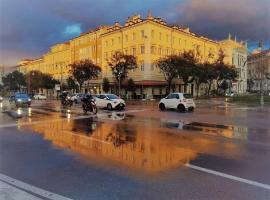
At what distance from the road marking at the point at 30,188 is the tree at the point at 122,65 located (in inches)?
2128

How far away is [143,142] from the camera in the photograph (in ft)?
36.7

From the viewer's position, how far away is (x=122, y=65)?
199 ft

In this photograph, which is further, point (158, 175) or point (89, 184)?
point (158, 175)

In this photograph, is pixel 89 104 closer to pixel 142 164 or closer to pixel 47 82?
pixel 142 164

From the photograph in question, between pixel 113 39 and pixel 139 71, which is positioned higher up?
pixel 113 39

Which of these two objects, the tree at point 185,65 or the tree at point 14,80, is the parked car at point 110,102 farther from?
the tree at point 14,80

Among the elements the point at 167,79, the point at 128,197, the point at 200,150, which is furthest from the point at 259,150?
the point at 167,79

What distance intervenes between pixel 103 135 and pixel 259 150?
5.77 m

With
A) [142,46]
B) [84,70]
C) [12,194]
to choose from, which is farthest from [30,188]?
[84,70]

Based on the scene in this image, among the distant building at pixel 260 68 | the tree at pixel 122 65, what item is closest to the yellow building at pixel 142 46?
the tree at pixel 122 65

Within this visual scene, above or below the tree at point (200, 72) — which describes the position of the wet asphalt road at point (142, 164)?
below

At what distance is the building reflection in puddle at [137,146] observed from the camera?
27.1 ft

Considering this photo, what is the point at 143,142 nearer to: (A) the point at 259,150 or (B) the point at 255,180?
(A) the point at 259,150

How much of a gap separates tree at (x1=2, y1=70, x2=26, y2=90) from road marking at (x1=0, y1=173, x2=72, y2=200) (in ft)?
361
